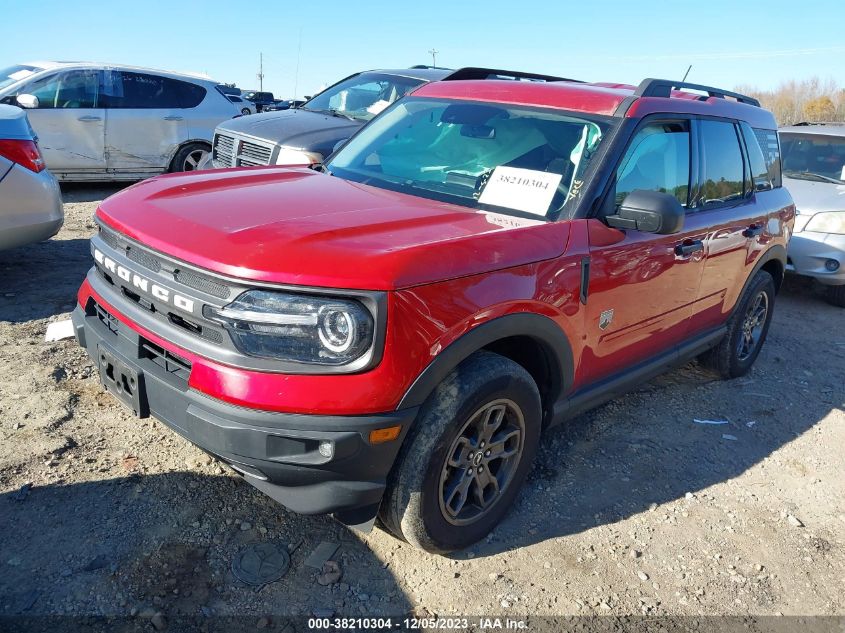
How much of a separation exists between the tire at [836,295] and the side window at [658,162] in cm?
460

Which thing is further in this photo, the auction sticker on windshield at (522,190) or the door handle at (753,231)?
the door handle at (753,231)

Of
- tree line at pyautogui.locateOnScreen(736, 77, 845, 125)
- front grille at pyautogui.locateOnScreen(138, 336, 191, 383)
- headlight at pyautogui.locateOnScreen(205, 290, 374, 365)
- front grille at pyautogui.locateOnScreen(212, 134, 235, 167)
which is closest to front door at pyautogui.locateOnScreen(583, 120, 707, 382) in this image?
headlight at pyautogui.locateOnScreen(205, 290, 374, 365)

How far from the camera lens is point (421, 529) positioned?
259cm

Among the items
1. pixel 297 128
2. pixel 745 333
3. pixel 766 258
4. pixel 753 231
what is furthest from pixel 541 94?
pixel 297 128

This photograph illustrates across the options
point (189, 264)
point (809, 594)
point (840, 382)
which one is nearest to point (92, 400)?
point (189, 264)

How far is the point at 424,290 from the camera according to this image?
230 centimetres

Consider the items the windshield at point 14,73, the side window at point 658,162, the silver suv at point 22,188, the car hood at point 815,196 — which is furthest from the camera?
the windshield at point 14,73

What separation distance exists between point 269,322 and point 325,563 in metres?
1.08

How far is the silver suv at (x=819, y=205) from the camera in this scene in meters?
6.88

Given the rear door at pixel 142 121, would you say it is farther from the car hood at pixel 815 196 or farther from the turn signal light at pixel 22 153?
the car hood at pixel 815 196

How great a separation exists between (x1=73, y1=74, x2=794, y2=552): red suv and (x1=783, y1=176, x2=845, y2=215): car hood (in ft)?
12.0

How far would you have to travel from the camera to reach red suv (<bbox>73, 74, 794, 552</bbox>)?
7.30 feet

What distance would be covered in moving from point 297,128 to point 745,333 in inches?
179

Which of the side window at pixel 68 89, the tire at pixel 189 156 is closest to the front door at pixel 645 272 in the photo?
the tire at pixel 189 156
